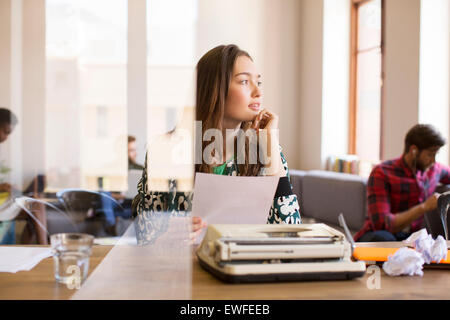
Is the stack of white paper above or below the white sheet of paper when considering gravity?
below

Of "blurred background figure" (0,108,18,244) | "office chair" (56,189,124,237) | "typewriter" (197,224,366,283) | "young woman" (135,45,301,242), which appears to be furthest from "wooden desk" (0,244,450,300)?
"office chair" (56,189,124,237)

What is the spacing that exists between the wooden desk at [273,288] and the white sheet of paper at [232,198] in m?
0.12

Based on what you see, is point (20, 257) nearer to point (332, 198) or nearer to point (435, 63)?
point (332, 198)

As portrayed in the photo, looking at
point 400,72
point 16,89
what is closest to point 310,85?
point 400,72

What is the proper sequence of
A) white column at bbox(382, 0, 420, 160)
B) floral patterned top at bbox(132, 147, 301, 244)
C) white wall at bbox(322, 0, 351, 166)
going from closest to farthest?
floral patterned top at bbox(132, 147, 301, 244) < white column at bbox(382, 0, 420, 160) < white wall at bbox(322, 0, 351, 166)

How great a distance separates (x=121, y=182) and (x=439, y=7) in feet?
7.82

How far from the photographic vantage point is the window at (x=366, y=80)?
382cm

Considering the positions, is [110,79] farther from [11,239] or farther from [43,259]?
[43,259]

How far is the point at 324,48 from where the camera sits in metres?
4.05

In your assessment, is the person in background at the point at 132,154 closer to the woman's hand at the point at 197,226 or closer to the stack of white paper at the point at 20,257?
the stack of white paper at the point at 20,257

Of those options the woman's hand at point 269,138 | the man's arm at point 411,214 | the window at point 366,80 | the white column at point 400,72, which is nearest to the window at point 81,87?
the window at point 366,80

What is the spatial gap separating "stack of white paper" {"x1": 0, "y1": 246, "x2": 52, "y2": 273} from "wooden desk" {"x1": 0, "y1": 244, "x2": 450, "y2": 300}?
0.04 meters

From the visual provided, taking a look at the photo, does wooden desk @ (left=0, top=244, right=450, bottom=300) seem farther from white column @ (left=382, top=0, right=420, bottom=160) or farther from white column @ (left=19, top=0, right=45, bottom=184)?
white column @ (left=19, top=0, right=45, bottom=184)

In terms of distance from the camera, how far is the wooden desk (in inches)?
30.7
